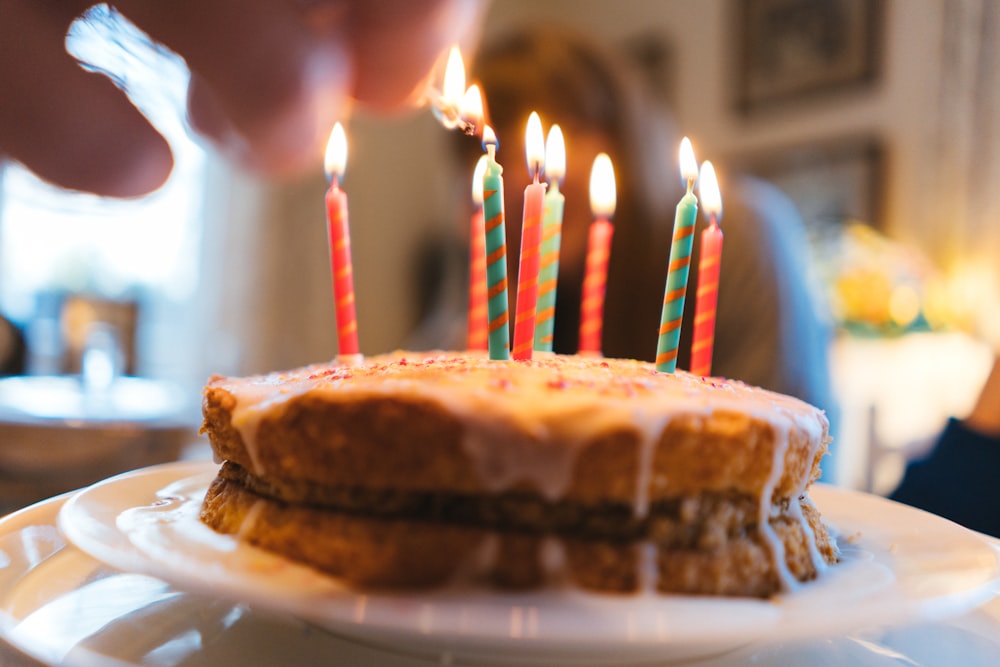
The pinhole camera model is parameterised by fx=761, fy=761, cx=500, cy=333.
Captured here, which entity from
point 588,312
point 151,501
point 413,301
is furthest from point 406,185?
point 151,501

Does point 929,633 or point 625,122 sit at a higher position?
point 625,122

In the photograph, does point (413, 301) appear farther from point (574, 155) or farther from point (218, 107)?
point (218, 107)

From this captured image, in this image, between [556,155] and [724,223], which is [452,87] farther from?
[724,223]

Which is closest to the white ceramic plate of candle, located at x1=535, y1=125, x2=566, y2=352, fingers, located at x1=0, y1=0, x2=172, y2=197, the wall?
fingers, located at x1=0, y1=0, x2=172, y2=197

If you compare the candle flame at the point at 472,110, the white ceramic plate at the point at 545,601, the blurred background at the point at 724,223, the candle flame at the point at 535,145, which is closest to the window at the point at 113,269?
the blurred background at the point at 724,223

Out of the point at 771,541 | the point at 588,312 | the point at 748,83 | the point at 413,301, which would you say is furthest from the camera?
the point at 413,301

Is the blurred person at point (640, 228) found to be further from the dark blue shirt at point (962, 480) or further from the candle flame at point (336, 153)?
the candle flame at point (336, 153)
